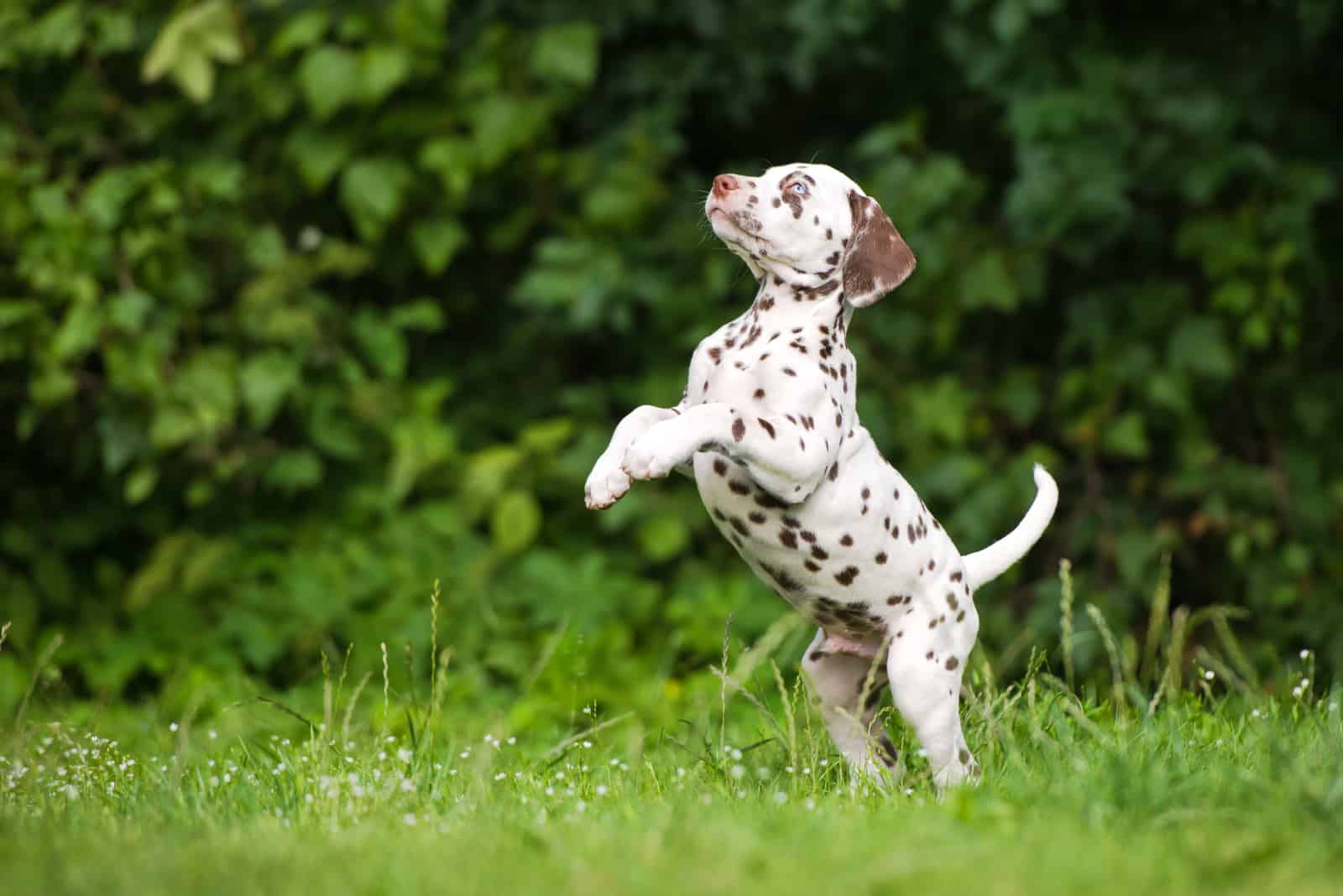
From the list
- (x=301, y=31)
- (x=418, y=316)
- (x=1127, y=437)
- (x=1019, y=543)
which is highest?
(x=301, y=31)

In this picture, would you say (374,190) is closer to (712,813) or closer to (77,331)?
(77,331)

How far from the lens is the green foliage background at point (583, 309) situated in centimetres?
581

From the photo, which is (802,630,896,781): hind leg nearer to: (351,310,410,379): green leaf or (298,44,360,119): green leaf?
(351,310,410,379): green leaf

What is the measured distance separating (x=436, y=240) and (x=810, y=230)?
353 centimetres

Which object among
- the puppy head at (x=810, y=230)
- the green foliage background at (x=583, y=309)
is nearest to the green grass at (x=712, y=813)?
the puppy head at (x=810, y=230)

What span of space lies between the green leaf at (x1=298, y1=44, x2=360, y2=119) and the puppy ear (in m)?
3.34

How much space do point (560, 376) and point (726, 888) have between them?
16.4ft

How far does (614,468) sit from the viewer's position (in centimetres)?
285

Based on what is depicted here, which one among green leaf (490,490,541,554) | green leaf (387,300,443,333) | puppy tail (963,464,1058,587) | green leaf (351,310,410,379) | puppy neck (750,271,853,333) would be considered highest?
puppy neck (750,271,853,333)

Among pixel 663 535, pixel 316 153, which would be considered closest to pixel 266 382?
pixel 316 153

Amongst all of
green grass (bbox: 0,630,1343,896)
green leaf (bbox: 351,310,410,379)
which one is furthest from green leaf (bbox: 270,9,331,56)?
green grass (bbox: 0,630,1343,896)

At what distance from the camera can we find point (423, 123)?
630 cm

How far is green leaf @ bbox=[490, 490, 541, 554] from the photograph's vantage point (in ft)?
20.5

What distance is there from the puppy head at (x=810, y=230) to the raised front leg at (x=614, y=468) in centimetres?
43
